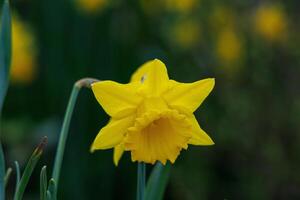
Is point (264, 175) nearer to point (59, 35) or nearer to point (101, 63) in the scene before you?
point (101, 63)

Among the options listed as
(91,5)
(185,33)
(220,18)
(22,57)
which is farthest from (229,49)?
(22,57)

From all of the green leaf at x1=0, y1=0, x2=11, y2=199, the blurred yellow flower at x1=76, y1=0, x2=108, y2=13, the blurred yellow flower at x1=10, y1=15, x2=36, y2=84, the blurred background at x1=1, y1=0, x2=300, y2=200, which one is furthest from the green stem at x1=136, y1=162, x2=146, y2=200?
the blurred yellow flower at x1=76, y1=0, x2=108, y2=13

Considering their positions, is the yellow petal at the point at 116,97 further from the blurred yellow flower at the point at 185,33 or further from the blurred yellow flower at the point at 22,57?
the blurred yellow flower at the point at 185,33

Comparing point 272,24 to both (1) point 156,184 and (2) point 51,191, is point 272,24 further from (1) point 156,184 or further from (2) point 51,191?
(2) point 51,191

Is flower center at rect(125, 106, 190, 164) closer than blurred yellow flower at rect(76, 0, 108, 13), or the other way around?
flower center at rect(125, 106, 190, 164)

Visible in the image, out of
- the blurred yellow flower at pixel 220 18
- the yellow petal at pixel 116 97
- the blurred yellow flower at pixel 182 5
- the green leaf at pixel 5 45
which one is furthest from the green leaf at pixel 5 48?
the blurred yellow flower at pixel 220 18

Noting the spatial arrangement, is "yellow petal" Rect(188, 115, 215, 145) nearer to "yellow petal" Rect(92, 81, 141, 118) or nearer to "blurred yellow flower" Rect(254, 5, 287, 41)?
"yellow petal" Rect(92, 81, 141, 118)

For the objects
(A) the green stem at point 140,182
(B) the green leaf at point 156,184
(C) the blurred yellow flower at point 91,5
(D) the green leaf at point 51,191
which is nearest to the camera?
(D) the green leaf at point 51,191

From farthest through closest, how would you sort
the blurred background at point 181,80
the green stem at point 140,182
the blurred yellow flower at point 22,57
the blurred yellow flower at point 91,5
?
1. the blurred yellow flower at point 91,5
2. the blurred yellow flower at point 22,57
3. the blurred background at point 181,80
4. the green stem at point 140,182
